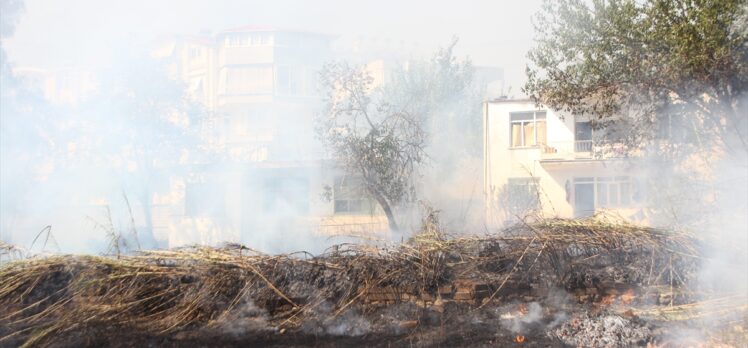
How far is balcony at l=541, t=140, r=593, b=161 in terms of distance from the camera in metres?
20.1

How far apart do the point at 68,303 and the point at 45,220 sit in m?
11.8

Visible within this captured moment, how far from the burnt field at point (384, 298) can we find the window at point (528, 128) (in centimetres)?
1497

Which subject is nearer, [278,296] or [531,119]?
[278,296]

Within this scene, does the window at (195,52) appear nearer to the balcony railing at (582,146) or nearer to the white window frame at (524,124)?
the white window frame at (524,124)

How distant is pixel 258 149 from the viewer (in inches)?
1029

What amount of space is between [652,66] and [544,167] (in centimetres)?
1258

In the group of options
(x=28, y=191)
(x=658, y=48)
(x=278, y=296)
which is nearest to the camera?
(x=278, y=296)

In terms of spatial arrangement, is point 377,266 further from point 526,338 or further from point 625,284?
point 625,284

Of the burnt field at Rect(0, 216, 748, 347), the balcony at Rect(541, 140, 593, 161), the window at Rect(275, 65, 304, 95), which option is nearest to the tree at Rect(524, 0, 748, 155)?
the burnt field at Rect(0, 216, 748, 347)

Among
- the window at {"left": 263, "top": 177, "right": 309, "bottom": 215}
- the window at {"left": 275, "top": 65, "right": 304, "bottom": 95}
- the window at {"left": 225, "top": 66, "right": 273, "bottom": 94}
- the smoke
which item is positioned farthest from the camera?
the window at {"left": 225, "top": 66, "right": 273, "bottom": 94}

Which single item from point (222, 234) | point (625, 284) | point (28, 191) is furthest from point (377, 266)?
point (222, 234)

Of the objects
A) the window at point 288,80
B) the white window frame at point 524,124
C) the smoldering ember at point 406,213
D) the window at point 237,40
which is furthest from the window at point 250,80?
the white window frame at point 524,124

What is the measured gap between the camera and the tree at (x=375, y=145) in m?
13.4

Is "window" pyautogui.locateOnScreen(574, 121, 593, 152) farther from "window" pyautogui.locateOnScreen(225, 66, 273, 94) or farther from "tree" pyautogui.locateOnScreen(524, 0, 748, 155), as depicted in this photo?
"window" pyautogui.locateOnScreen(225, 66, 273, 94)
